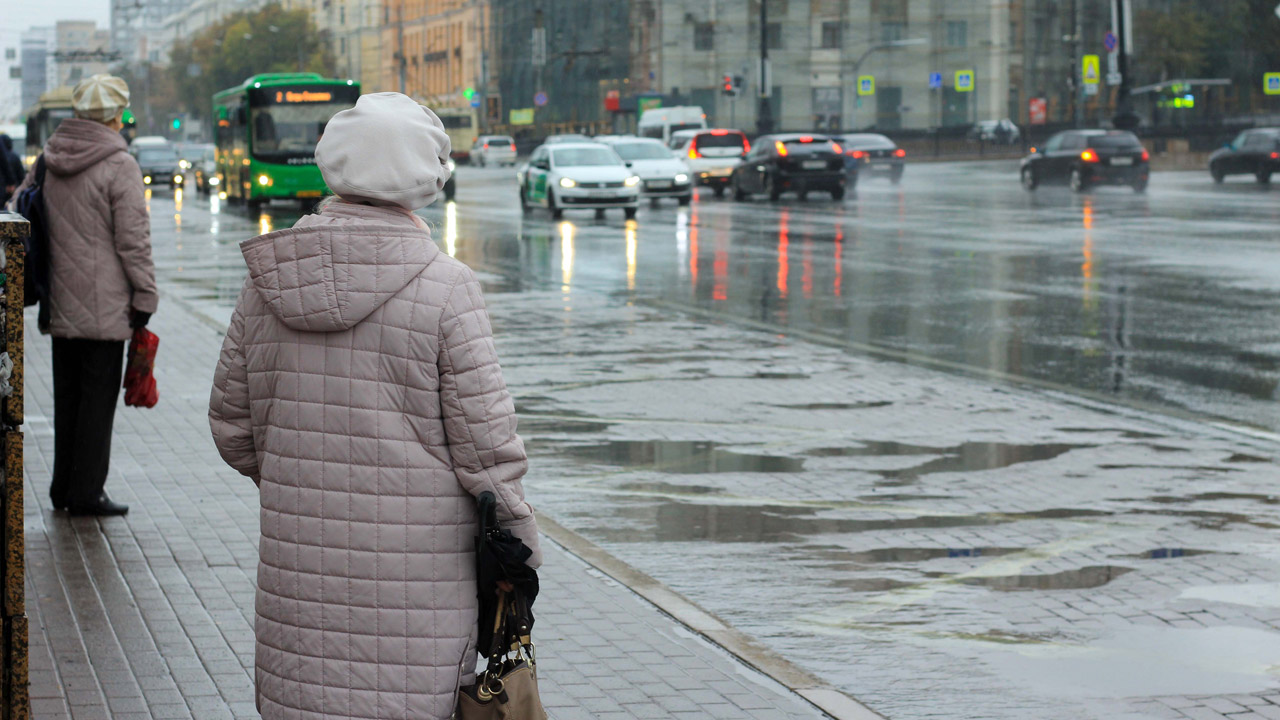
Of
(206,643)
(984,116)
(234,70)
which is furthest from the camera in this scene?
(234,70)

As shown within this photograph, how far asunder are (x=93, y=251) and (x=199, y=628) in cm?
201

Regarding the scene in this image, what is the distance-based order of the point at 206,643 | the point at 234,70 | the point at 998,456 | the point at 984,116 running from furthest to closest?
Result: the point at 234,70 → the point at 984,116 → the point at 998,456 → the point at 206,643

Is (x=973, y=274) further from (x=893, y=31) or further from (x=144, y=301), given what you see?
(x=893, y=31)

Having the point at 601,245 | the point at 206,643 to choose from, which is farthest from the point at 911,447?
the point at 601,245

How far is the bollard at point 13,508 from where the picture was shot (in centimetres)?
368

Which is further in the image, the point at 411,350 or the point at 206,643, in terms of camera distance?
the point at 206,643

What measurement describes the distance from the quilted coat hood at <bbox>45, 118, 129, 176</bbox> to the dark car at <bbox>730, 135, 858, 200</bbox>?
32846 mm

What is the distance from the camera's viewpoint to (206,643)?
5.55 m

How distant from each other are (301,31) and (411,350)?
123 metres

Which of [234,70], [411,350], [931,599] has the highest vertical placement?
[234,70]

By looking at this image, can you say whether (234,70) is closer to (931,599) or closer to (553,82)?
(553,82)

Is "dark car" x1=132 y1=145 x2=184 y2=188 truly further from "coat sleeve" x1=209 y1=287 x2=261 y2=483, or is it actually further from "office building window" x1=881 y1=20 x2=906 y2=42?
"coat sleeve" x1=209 y1=287 x2=261 y2=483

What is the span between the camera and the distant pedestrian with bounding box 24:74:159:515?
700 centimetres

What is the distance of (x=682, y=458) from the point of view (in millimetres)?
9297
